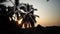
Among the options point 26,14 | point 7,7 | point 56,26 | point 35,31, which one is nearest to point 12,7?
point 7,7

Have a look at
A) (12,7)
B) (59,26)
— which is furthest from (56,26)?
(12,7)

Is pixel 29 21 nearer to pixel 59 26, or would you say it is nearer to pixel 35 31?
pixel 35 31

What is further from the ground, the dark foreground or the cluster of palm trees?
the cluster of palm trees

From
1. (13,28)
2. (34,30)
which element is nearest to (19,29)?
(13,28)

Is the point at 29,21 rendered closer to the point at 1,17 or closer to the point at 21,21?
the point at 21,21

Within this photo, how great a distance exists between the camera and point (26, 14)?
13.5ft

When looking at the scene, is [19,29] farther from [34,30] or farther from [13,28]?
[34,30]

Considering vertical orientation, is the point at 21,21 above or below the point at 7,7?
below

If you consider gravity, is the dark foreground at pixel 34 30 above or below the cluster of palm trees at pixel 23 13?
below

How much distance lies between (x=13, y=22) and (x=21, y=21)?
18cm

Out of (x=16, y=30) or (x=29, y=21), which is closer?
(x=16, y=30)

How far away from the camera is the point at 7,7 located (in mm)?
3959

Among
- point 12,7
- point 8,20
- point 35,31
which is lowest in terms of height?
point 35,31

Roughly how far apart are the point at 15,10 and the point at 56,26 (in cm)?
99
